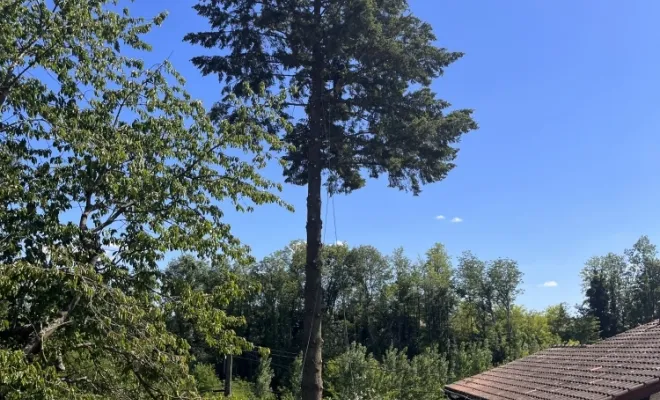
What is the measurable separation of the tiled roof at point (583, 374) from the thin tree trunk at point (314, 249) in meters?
3.16

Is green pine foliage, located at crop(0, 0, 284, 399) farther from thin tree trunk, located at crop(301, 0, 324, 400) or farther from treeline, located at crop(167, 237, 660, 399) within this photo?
treeline, located at crop(167, 237, 660, 399)

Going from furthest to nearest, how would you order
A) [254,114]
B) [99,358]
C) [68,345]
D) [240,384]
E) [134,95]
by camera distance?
[240,384]
[254,114]
[134,95]
[99,358]
[68,345]

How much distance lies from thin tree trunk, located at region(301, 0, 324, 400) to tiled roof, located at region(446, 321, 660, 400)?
3.16m

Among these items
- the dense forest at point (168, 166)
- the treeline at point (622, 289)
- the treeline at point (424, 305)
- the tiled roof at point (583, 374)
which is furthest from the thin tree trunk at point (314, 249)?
the treeline at point (622, 289)

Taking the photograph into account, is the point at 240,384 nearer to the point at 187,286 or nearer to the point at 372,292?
the point at 372,292

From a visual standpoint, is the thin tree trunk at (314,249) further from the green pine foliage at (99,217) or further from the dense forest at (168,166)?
the green pine foliage at (99,217)

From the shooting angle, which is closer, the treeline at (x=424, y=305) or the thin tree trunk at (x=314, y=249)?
the thin tree trunk at (x=314, y=249)

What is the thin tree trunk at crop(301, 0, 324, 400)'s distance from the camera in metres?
11.0

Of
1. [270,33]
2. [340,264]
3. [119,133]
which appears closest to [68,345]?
[119,133]

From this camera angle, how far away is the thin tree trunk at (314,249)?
11.0 meters

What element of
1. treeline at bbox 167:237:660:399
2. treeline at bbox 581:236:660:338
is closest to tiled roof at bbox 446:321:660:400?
treeline at bbox 167:237:660:399

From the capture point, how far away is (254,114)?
26.5ft

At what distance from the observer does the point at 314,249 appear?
1171 cm

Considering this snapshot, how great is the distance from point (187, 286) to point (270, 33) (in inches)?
281
